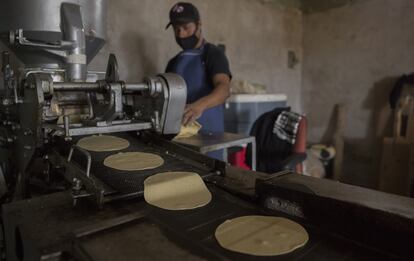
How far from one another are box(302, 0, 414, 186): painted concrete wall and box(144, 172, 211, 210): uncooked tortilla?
3.21 m

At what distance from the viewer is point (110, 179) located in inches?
35.7

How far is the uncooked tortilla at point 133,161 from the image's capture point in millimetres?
1008

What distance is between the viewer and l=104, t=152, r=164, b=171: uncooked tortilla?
39.7 inches

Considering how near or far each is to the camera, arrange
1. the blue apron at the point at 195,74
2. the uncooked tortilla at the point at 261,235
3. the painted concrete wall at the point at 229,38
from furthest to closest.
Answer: the painted concrete wall at the point at 229,38
the blue apron at the point at 195,74
the uncooked tortilla at the point at 261,235

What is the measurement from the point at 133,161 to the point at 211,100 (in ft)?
2.63

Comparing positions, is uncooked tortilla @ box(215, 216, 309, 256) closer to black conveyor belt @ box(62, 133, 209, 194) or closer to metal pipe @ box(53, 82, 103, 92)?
black conveyor belt @ box(62, 133, 209, 194)

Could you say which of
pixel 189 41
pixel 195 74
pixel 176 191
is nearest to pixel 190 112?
pixel 195 74

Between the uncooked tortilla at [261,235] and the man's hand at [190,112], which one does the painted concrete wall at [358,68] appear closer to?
the man's hand at [190,112]

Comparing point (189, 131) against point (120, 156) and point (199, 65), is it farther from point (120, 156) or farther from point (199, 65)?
point (120, 156)

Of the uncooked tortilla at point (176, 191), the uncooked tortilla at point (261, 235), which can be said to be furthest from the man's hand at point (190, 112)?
the uncooked tortilla at point (261, 235)

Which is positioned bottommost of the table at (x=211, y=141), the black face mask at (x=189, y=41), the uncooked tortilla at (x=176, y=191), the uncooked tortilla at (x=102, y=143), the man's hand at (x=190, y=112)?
the table at (x=211, y=141)

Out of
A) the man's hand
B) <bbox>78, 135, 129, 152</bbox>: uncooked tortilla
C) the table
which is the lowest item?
the table

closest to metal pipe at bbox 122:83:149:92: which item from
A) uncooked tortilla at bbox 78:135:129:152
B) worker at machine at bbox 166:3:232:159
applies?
uncooked tortilla at bbox 78:135:129:152

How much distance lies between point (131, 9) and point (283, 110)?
4.75 ft
